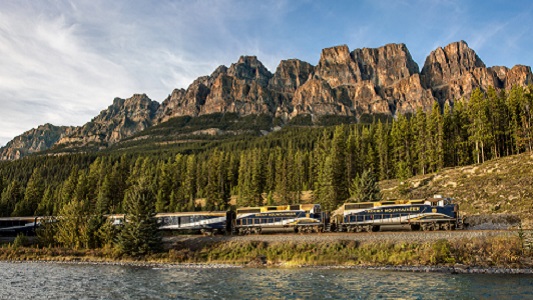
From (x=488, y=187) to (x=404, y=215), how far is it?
20577mm

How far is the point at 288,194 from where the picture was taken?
313 feet

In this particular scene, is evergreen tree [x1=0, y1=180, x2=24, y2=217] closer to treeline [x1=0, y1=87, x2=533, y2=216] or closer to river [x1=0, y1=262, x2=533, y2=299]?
treeline [x1=0, y1=87, x2=533, y2=216]

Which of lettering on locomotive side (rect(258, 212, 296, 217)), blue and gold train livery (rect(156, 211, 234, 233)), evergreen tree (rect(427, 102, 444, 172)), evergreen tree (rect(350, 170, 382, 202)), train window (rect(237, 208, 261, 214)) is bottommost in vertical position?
blue and gold train livery (rect(156, 211, 234, 233))

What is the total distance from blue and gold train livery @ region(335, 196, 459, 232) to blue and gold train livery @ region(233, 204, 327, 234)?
11.7 feet

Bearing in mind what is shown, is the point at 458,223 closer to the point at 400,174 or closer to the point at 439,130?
the point at 400,174

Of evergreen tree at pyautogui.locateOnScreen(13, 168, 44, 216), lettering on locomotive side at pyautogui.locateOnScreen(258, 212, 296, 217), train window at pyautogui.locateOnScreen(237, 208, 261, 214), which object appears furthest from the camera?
evergreen tree at pyautogui.locateOnScreen(13, 168, 44, 216)

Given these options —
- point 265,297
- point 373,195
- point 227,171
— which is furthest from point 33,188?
point 265,297

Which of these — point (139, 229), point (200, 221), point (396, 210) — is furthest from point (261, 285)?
point (200, 221)

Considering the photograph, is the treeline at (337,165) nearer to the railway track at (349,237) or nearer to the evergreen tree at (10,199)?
the evergreen tree at (10,199)

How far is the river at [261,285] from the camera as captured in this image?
27469mm

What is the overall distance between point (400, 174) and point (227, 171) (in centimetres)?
5806

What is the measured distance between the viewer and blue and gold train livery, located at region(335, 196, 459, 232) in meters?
45.8

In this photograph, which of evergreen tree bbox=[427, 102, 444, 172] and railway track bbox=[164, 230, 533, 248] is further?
evergreen tree bbox=[427, 102, 444, 172]

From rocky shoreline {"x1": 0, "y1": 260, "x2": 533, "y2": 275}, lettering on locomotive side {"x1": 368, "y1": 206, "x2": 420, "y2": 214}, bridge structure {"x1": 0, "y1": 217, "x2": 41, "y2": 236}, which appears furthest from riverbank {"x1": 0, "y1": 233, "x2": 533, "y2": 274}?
bridge structure {"x1": 0, "y1": 217, "x2": 41, "y2": 236}
